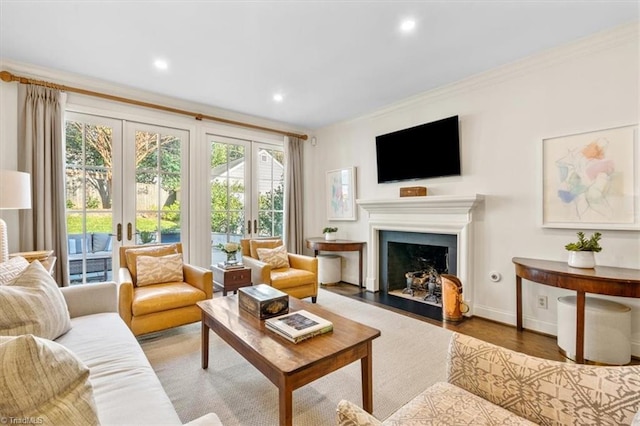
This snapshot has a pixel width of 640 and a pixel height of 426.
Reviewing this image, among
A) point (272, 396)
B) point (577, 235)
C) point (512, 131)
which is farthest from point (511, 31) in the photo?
point (272, 396)

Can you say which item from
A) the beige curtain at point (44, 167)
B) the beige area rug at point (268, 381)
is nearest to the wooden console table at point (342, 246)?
the beige area rug at point (268, 381)

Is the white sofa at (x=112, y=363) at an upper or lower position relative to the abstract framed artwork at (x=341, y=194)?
lower

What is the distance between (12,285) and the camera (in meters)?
1.50

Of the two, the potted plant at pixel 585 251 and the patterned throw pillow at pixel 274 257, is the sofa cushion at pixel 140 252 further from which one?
the potted plant at pixel 585 251

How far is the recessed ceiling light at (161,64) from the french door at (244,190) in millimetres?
1256

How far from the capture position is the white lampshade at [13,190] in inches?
86.9

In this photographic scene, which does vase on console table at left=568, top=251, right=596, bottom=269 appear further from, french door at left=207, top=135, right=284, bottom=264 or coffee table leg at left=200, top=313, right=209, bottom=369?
french door at left=207, top=135, right=284, bottom=264

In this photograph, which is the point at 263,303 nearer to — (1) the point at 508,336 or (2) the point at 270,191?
(1) the point at 508,336

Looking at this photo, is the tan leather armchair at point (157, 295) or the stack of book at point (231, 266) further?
the stack of book at point (231, 266)

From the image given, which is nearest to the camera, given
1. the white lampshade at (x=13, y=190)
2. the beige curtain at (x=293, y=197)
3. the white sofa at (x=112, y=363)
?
the white sofa at (x=112, y=363)

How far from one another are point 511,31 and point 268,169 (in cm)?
342

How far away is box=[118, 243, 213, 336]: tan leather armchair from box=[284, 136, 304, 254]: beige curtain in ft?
6.53

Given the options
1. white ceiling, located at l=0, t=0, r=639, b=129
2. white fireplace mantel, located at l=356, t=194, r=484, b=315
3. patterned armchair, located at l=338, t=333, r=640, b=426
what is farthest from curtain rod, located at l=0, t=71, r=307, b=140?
patterned armchair, located at l=338, t=333, r=640, b=426

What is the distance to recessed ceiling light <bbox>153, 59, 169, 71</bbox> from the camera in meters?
2.84
